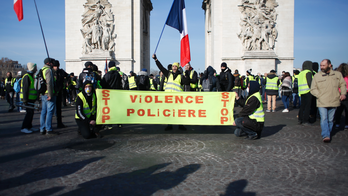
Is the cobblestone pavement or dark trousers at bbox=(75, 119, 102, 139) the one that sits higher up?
dark trousers at bbox=(75, 119, 102, 139)

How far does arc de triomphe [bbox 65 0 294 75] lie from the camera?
786 inches

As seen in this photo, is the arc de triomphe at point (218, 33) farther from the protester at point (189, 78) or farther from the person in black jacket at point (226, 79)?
the protester at point (189, 78)

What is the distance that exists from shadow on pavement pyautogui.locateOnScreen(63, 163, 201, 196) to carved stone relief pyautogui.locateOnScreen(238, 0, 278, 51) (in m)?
17.8

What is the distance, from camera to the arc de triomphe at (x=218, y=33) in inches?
786

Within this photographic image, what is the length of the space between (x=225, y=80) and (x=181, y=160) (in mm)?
4984

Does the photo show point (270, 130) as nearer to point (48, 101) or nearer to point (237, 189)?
point (237, 189)

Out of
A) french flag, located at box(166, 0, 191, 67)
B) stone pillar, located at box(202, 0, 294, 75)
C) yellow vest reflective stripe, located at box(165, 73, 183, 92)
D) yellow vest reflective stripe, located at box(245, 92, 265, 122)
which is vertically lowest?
yellow vest reflective stripe, located at box(245, 92, 265, 122)

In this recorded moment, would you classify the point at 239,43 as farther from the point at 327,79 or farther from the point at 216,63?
the point at 327,79

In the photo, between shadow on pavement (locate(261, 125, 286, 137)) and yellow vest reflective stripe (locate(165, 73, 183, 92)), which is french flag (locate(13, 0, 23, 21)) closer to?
yellow vest reflective stripe (locate(165, 73, 183, 92))

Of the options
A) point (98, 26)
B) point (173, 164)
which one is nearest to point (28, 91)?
point (173, 164)

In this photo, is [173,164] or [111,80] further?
[111,80]

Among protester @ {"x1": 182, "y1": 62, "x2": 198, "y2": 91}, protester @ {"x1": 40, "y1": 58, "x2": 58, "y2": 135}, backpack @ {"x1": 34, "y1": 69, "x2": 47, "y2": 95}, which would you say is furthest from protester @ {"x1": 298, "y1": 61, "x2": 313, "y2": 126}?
backpack @ {"x1": 34, "y1": 69, "x2": 47, "y2": 95}

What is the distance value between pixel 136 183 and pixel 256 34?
18702 millimetres

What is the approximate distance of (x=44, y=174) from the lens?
392 cm
